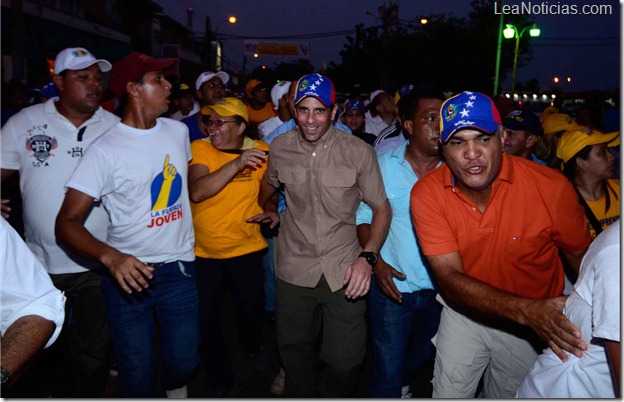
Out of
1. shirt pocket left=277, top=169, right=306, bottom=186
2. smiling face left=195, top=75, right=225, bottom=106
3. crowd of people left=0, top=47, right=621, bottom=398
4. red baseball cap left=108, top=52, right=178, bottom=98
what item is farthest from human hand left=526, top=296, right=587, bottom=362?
smiling face left=195, top=75, right=225, bottom=106

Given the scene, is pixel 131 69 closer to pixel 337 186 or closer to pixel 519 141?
pixel 337 186

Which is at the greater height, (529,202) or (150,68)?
(150,68)

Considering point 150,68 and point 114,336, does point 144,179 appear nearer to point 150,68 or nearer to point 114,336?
point 150,68

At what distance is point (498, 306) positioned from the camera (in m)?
2.48

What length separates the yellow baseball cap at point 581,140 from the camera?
390cm

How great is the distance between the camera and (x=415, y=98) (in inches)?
159

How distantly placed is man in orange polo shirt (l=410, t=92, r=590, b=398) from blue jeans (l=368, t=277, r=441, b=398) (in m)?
0.64

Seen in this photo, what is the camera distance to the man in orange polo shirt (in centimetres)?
285

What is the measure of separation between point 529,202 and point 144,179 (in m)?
2.37

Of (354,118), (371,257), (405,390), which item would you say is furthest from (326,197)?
(354,118)

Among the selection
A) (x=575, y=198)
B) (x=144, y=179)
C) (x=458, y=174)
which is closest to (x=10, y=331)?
(x=144, y=179)

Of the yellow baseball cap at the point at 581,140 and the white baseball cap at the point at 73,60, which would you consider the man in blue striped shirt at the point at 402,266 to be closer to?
the yellow baseball cap at the point at 581,140

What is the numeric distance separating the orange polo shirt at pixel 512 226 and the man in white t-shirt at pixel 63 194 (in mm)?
2423

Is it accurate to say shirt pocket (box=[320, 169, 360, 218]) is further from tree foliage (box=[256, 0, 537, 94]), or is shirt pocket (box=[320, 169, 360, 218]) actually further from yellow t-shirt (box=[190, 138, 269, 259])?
tree foliage (box=[256, 0, 537, 94])
